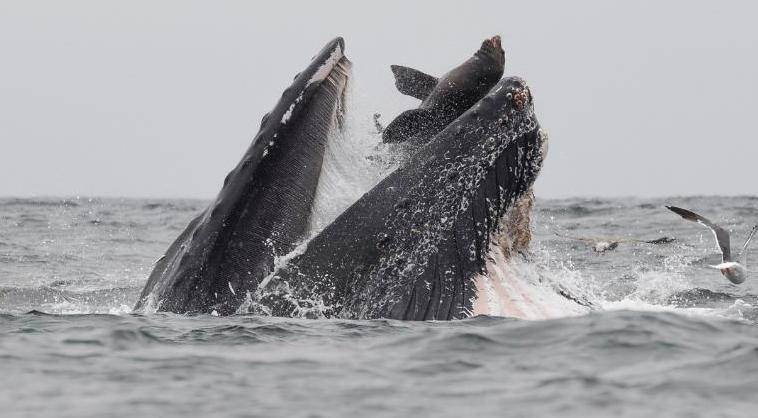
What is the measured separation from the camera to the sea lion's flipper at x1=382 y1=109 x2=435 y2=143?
723 cm

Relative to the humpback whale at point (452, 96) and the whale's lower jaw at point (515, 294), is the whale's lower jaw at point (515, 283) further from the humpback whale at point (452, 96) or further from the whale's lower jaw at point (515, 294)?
the humpback whale at point (452, 96)

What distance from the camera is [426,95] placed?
25.2 feet

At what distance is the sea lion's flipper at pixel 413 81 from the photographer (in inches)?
303

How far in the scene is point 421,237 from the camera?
6.82m

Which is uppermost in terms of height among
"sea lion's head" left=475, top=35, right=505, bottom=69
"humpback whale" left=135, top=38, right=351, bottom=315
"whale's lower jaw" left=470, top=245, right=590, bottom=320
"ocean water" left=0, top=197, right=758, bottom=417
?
"sea lion's head" left=475, top=35, right=505, bottom=69

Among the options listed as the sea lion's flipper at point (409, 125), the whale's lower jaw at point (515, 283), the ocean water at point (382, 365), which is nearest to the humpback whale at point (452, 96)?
the sea lion's flipper at point (409, 125)

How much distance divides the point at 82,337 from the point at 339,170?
1.89 metres

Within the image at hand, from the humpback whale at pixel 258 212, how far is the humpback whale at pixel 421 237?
15cm

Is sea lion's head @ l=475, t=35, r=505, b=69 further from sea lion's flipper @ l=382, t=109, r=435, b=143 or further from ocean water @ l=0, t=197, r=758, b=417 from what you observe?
ocean water @ l=0, t=197, r=758, b=417

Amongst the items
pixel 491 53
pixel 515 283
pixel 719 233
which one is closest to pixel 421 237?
pixel 515 283

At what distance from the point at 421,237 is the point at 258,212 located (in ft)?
3.06

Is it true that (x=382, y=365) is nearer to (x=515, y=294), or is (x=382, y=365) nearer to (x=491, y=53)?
(x=515, y=294)

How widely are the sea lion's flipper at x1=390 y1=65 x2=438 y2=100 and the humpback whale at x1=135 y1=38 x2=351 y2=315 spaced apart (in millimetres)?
715

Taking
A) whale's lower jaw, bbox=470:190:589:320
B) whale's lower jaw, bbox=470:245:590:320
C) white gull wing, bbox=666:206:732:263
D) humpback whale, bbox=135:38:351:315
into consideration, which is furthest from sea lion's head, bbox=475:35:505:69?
white gull wing, bbox=666:206:732:263
